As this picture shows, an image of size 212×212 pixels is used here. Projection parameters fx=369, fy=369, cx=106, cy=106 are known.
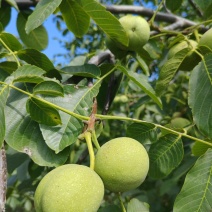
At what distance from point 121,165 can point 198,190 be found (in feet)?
0.88

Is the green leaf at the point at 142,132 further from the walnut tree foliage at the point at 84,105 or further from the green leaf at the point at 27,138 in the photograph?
the green leaf at the point at 27,138

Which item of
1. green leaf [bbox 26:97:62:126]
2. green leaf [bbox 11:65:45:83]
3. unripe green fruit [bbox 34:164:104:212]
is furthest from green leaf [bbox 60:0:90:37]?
unripe green fruit [bbox 34:164:104:212]

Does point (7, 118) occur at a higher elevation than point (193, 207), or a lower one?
higher

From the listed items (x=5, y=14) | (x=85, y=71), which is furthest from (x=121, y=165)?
(x=5, y=14)

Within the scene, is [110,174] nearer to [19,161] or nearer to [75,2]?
[75,2]

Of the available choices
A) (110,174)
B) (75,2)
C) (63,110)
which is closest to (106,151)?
(110,174)

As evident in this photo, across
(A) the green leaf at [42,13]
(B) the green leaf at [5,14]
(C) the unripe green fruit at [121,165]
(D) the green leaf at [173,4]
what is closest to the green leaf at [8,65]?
(A) the green leaf at [42,13]

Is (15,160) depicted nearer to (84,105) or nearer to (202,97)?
(84,105)

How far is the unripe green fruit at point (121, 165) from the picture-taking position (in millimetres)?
1066

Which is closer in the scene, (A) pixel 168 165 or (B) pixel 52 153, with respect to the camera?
(B) pixel 52 153

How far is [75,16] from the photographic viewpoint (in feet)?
5.02

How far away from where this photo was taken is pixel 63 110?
115 centimetres

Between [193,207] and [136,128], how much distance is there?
338 mm

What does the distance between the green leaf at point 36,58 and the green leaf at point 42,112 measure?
0.87 feet
